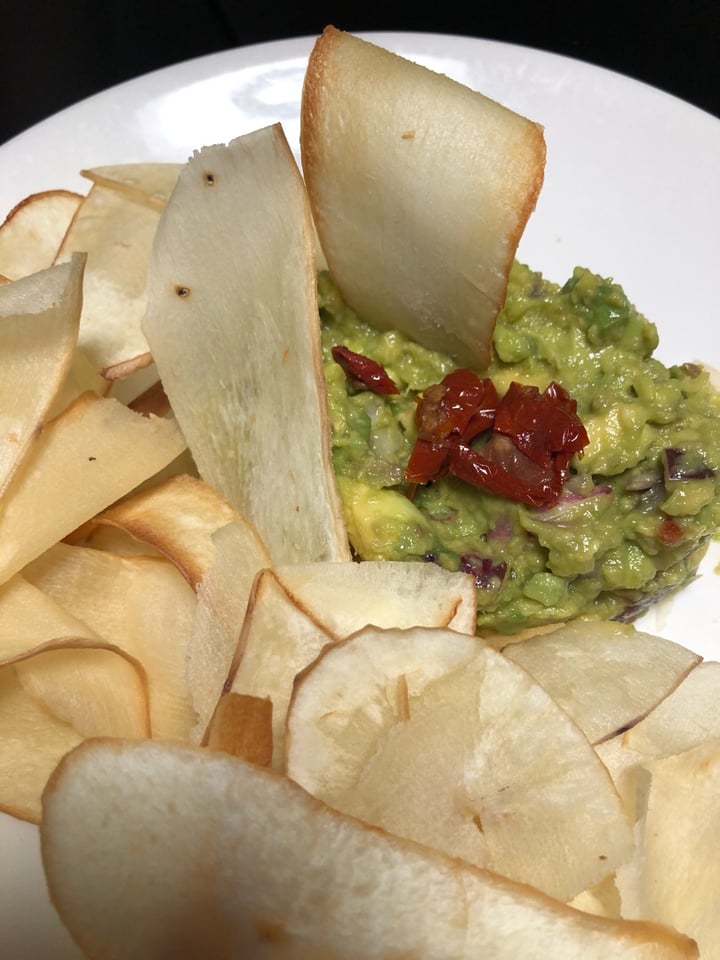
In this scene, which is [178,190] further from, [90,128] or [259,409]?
[90,128]

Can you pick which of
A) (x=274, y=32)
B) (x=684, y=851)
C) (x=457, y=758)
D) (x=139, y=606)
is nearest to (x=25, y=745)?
(x=139, y=606)

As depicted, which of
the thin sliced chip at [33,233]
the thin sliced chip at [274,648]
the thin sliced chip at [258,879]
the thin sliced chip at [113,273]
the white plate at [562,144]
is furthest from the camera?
the white plate at [562,144]

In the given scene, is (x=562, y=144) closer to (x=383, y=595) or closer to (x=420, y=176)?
(x=420, y=176)

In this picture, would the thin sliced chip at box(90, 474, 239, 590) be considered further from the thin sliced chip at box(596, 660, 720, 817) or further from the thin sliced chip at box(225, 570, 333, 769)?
the thin sliced chip at box(596, 660, 720, 817)

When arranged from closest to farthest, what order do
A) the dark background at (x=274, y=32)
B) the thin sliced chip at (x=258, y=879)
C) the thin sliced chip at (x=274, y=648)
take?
the thin sliced chip at (x=258, y=879)
the thin sliced chip at (x=274, y=648)
the dark background at (x=274, y=32)

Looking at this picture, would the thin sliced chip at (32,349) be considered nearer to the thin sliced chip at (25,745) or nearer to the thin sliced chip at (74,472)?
the thin sliced chip at (74,472)

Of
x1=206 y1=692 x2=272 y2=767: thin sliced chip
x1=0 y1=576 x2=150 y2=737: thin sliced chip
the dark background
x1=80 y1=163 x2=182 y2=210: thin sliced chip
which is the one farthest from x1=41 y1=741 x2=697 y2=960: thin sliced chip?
the dark background

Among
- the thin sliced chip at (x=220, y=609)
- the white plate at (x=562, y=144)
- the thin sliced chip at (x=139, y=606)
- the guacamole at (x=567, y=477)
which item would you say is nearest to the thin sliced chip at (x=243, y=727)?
the thin sliced chip at (x=220, y=609)

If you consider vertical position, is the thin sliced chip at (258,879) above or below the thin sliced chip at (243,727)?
below

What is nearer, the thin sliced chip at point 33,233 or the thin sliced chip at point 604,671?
the thin sliced chip at point 604,671
